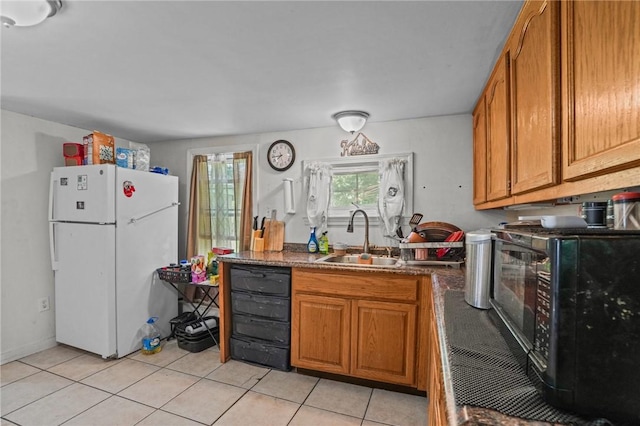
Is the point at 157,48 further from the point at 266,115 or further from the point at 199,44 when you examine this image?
the point at 266,115

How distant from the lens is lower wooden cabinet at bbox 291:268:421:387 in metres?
2.07

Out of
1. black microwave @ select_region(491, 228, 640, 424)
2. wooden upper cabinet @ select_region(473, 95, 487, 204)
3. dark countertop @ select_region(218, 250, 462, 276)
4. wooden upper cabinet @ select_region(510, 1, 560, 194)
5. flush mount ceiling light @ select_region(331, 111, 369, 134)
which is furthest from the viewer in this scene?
flush mount ceiling light @ select_region(331, 111, 369, 134)

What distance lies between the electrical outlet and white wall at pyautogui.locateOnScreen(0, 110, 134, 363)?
29 millimetres

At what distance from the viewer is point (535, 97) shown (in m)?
1.19

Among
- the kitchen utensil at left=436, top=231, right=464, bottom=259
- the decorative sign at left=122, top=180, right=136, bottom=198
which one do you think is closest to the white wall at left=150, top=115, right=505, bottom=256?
the kitchen utensil at left=436, top=231, right=464, bottom=259

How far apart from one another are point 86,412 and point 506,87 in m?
3.15

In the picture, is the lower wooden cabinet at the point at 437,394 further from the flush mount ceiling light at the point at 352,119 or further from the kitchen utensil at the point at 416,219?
the flush mount ceiling light at the point at 352,119

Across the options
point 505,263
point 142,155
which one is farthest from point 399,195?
point 142,155

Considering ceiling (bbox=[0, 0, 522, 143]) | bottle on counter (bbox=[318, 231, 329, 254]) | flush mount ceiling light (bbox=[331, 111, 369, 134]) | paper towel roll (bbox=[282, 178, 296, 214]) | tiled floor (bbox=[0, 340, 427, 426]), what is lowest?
tiled floor (bbox=[0, 340, 427, 426])

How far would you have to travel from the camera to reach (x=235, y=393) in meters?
2.14

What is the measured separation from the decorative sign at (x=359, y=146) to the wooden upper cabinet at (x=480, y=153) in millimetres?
826

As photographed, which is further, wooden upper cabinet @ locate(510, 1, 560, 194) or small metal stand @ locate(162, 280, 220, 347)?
small metal stand @ locate(162, 280, 220, 347)

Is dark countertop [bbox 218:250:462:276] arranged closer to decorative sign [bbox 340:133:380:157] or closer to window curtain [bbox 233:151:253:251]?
window curtain [bbox 233:151:253:251]

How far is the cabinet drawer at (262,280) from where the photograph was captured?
239 cm
